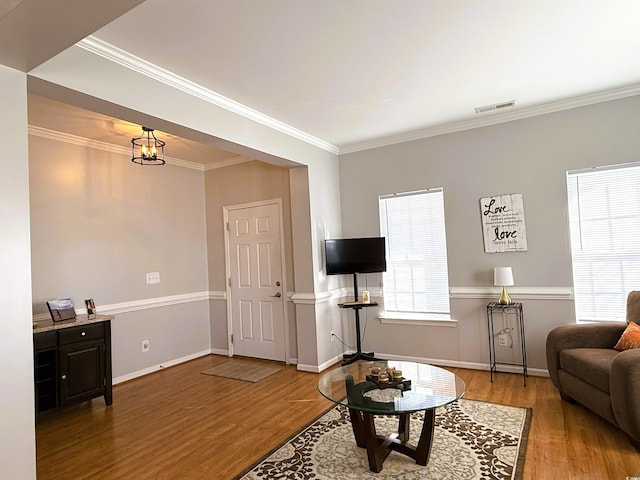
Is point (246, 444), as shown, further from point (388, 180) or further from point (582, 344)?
point (388, 180)

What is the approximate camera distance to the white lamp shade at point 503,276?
3842 millimetres

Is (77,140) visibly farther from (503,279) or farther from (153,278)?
(503,279)

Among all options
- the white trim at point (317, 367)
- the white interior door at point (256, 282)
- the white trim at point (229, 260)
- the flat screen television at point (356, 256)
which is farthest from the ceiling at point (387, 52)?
the white trim at point (317, 367)

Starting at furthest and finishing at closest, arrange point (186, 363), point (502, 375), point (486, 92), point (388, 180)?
point (186, 363) → point (388, 180) → point (502, 375) → point (486, 92)

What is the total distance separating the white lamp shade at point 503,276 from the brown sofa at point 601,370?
643mm

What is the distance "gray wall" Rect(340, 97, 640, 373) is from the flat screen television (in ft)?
1.02

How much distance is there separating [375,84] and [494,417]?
9.40ft

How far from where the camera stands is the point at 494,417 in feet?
9.95

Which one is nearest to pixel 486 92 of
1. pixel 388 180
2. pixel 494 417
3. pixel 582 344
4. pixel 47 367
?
pixel 388 180

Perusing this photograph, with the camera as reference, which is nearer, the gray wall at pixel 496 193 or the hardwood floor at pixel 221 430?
the hardwood floor at pixel 221 430

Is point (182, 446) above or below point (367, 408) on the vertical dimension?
below

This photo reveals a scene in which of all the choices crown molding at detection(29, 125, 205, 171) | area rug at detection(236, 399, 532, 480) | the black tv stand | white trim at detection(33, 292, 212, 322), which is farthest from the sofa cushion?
crown molding at detection(29, 125, 205, 171)

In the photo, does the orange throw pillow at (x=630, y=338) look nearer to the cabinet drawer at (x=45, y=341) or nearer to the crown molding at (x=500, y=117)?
the crown molding at (x=500, y=117)

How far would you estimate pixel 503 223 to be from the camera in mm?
4086
